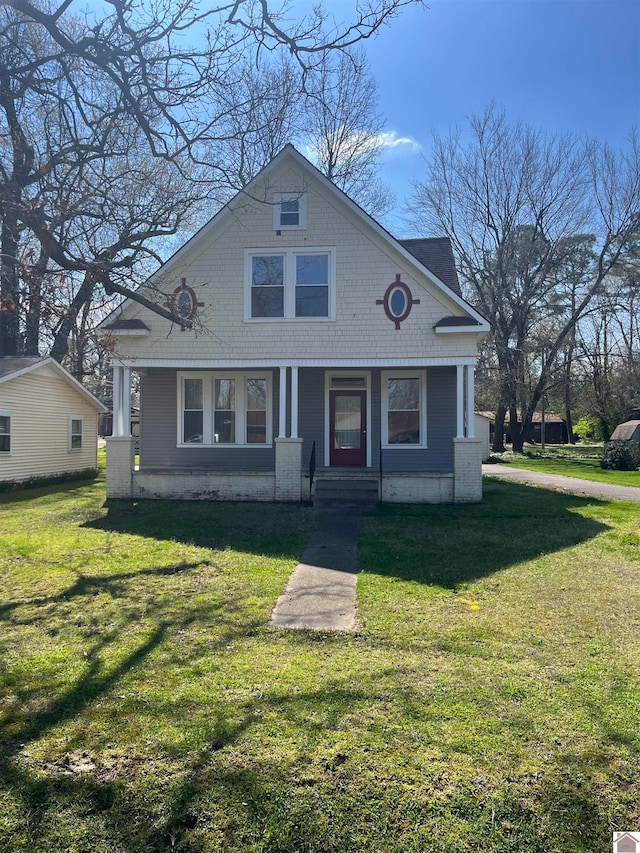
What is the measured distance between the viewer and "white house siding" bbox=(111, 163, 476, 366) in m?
12.3

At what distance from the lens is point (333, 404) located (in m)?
13.8

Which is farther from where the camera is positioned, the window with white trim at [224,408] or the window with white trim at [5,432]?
the window with white trim at [5,432]

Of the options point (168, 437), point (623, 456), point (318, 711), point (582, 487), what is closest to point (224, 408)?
point (168, 437)

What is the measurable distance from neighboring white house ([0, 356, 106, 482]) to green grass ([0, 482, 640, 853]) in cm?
1072

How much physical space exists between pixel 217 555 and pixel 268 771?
4.76 m

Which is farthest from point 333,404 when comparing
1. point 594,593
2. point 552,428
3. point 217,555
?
point 552,428

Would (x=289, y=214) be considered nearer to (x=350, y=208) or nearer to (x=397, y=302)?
(x=350, y=208)

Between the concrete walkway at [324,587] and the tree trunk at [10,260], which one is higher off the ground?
the tree trunk at [10,260]

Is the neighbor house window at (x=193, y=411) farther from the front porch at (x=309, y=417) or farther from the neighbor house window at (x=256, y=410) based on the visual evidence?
the neighbor house window at (x=256, y=410)

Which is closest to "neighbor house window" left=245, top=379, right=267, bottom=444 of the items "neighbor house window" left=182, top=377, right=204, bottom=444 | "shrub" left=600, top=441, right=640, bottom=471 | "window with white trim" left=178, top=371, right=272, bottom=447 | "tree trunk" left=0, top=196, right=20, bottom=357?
"window with white trim" left=178, top=371, right=272, bottom=447

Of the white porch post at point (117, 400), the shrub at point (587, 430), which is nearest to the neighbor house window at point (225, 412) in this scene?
the white porch post at point (117, 400)

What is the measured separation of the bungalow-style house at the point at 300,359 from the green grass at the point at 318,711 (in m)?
5.39

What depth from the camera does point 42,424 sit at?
17344 millimetres

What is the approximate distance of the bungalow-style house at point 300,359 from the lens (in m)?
12.1
